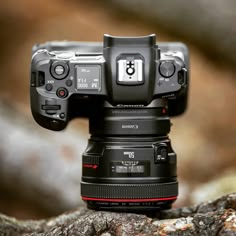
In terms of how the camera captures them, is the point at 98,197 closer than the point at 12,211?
Yes

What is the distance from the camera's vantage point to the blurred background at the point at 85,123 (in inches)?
378

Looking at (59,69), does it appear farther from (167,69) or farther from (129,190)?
(129,190)

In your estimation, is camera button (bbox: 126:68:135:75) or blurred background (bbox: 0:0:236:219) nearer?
camera button (bbox: 126:68:135:75)

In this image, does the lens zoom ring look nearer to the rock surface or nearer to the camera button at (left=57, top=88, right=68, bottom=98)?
the rock surface

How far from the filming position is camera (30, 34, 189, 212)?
4980mm

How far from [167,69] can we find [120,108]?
274mm

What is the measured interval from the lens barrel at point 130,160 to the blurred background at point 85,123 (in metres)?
3.56

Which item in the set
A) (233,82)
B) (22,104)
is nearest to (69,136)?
(22,104)

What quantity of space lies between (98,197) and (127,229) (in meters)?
0.23

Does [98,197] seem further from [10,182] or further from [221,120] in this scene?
[221,120]

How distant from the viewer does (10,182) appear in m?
9.80

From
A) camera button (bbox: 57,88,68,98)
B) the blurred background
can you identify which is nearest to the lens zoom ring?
camera button (bbox: 57,88,68,98)

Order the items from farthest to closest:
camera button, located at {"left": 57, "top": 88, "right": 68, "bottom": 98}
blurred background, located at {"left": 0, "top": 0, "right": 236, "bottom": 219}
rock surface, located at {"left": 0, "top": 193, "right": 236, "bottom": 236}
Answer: blurred background, located at {"left": 0, "top": 0, "right": 236, "bottom": 219} → camera button, located at {"left": 57, "top": 88, "right": 68, "bottom": 98} → rock surface, located at {"left": 0, "top": 193, "right": 236, "bottom": 236}

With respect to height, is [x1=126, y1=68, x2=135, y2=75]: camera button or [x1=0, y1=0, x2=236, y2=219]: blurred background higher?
[x1=126, y1=68, x2=135, y2=75]: camera button
